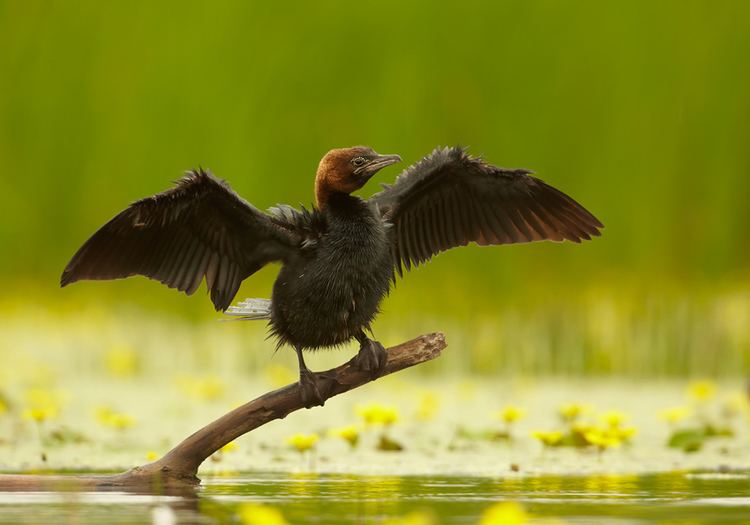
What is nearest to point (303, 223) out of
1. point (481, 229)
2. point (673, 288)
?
point (481, 229)

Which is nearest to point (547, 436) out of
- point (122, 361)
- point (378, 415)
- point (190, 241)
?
point (378, 415)

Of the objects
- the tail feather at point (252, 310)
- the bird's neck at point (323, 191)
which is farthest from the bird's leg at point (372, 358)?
the bird's neck at point (323, 191)

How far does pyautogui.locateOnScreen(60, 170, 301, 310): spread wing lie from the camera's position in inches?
222

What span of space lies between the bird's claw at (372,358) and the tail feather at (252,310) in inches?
16.6

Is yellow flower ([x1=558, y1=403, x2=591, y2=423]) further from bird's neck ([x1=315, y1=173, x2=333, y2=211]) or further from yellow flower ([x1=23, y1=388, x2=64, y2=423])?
yellow flower ([x1=23, y1=388, x2=64, y2=423])

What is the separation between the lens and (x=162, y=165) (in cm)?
1336

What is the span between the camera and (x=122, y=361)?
37.9 feet

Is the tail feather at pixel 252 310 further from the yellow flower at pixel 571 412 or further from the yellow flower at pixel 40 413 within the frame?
the yellow flower at pixel 571 412

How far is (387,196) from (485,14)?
6.63m

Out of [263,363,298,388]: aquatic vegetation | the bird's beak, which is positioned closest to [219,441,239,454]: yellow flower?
the bird's beak

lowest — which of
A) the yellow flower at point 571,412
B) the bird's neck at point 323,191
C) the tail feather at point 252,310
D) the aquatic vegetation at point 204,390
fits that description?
the yellow flower at point 571,412

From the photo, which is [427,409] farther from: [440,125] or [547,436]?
[440,125]

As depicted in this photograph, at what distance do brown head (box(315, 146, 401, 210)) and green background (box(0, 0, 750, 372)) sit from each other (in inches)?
227

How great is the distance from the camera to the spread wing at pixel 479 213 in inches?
251
